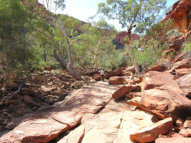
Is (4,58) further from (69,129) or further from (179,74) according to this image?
(179,74)

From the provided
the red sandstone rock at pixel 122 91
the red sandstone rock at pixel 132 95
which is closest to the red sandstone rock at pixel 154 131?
the red sandstone rock at pixel 132 95

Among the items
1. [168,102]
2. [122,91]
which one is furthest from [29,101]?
[168,102]

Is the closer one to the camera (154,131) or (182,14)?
(154,131)

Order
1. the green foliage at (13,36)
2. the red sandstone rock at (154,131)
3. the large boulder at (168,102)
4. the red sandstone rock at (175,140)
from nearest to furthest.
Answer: the red sandstone rock at (175,140) < the red sandstone rock at (154,131) < the large boulder at (168,102) < the green foliage at (13,36)

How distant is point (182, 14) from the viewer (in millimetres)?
19344

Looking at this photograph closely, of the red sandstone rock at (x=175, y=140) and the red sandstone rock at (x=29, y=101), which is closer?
the red sandstone rock at (x=175, y=140)

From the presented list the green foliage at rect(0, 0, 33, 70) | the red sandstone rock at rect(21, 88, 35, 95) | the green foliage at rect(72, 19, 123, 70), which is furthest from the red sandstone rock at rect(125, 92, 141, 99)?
the green foliage at rect(72, 19, 123, 70)

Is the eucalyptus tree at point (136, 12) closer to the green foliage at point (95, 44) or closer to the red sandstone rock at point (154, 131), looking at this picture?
the green foliage at point (95, 44)

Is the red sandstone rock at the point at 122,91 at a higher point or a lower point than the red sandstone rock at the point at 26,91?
higher

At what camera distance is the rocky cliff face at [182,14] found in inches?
727

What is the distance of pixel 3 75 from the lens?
5336 mm

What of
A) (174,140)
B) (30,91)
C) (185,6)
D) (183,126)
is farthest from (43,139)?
(185,6)

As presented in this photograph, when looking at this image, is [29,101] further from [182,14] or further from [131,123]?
[182,14]

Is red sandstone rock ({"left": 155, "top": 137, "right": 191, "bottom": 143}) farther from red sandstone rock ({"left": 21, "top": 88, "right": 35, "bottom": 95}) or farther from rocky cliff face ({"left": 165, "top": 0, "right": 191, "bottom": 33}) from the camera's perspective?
rocky cliff face ({"left": 165, "top": 0, "right": 191, "bottom": 33})
